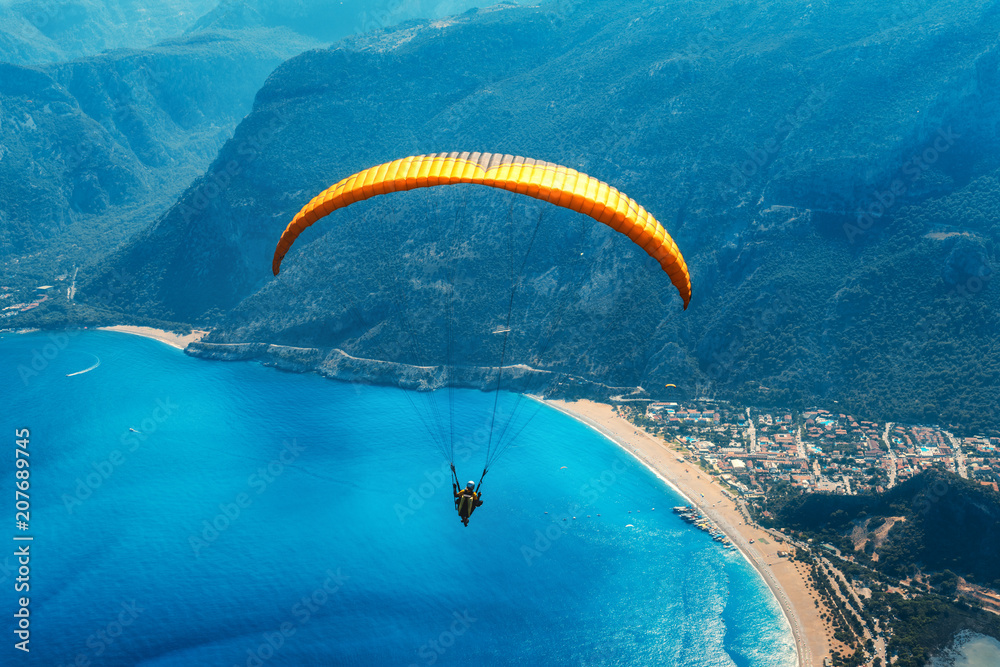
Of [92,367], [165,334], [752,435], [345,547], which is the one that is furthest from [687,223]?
[92,367]

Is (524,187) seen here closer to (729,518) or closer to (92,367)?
(729,518)

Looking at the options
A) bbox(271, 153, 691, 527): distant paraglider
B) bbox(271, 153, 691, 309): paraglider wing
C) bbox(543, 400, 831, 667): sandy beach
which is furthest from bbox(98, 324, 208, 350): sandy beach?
bbox(271, 153, 691, 309): paraglider wing

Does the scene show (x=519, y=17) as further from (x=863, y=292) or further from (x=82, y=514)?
(x=82, y=514)

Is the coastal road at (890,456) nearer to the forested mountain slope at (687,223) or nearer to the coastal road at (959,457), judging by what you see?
the forested mountain slope at (687,223)

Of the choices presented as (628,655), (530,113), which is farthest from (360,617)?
(530,113)

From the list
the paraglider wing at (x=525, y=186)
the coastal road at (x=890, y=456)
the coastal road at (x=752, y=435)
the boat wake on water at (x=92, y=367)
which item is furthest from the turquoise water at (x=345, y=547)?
the paraglider wing at (x=525, y=186)
